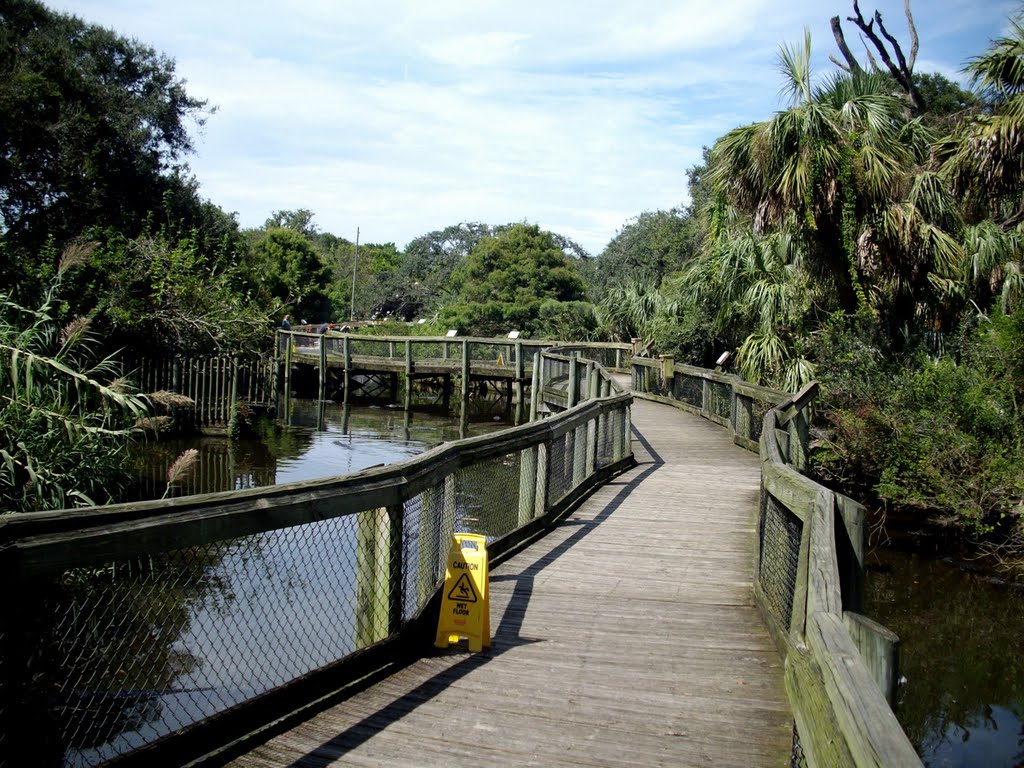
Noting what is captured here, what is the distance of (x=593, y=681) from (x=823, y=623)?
2.15 meters

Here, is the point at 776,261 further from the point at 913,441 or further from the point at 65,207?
the point at 65,207

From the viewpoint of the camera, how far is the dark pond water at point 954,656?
7.91 meters

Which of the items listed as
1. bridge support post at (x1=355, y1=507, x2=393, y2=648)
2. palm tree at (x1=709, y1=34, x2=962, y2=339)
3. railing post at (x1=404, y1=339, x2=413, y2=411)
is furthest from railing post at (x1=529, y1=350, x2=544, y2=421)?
bridge support post at (x1=355, y1=507, x2=393, y2=648)

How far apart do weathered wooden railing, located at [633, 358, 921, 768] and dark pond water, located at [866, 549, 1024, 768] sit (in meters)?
2.54

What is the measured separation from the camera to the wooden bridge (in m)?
3.26

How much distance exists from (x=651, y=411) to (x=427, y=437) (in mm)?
7632

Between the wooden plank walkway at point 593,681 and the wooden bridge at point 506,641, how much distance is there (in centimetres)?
2

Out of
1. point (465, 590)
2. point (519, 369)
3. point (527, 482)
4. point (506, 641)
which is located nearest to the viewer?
point (465, 590)

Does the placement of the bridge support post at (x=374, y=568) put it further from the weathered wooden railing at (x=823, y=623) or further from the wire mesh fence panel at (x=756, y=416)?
the wire mesh fence panel at (x=756, y=416)

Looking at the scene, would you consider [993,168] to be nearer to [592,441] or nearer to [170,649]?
[592,441]

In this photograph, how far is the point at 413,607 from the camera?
225 inches

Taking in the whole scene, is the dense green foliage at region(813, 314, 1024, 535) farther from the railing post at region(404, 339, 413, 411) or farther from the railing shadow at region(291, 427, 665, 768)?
the railing post at region(404, 339, 413, 411)

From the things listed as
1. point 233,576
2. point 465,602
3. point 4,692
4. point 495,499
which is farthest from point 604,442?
point 4,692

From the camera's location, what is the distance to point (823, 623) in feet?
11.0
